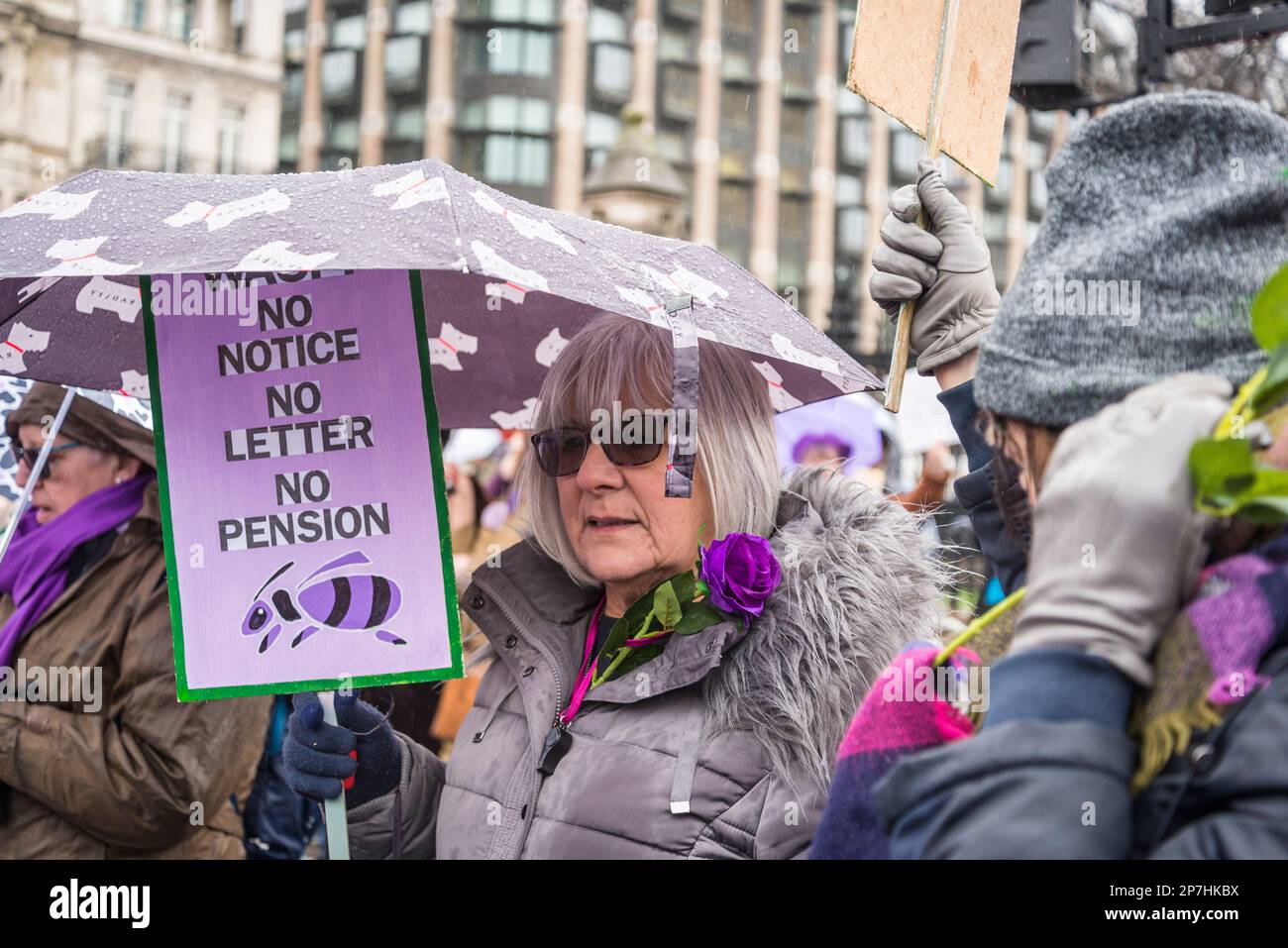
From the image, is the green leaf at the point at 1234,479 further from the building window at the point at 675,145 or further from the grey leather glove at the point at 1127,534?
the building window at the point at 675,145

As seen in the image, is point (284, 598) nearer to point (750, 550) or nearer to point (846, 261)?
point (750, 550)

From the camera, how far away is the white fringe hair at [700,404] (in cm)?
284

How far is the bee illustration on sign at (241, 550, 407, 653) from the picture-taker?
278 centimetres

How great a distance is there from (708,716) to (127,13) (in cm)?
3999

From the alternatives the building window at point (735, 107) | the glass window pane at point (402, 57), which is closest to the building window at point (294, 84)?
the glass window pane at point (402, 57)

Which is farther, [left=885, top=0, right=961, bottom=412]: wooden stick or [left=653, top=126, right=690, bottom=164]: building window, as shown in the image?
[left=653, top=126, right=690, bottom=164]: building window

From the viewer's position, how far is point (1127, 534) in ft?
4.44

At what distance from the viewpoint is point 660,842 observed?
245 centimetres

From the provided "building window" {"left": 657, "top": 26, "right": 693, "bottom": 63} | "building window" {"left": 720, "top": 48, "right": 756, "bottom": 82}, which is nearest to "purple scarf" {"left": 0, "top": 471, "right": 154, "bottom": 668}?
"building window" {"left": 657, "top": 26, "right": 693, "bottom": 63}

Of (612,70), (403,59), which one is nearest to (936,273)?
(612,70)

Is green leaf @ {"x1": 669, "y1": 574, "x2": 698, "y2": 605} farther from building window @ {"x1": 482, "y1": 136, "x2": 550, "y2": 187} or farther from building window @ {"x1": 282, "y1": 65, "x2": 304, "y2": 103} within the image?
building window @ {"x1": 282, "y1": 65, "x2": 304, "y2": 103}

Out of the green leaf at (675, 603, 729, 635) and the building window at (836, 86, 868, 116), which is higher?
the building window at (836, 86, 868, 116)

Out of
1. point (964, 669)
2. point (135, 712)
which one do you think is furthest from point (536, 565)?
point (964, 669)

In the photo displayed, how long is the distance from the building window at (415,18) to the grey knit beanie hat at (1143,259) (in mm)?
45138
